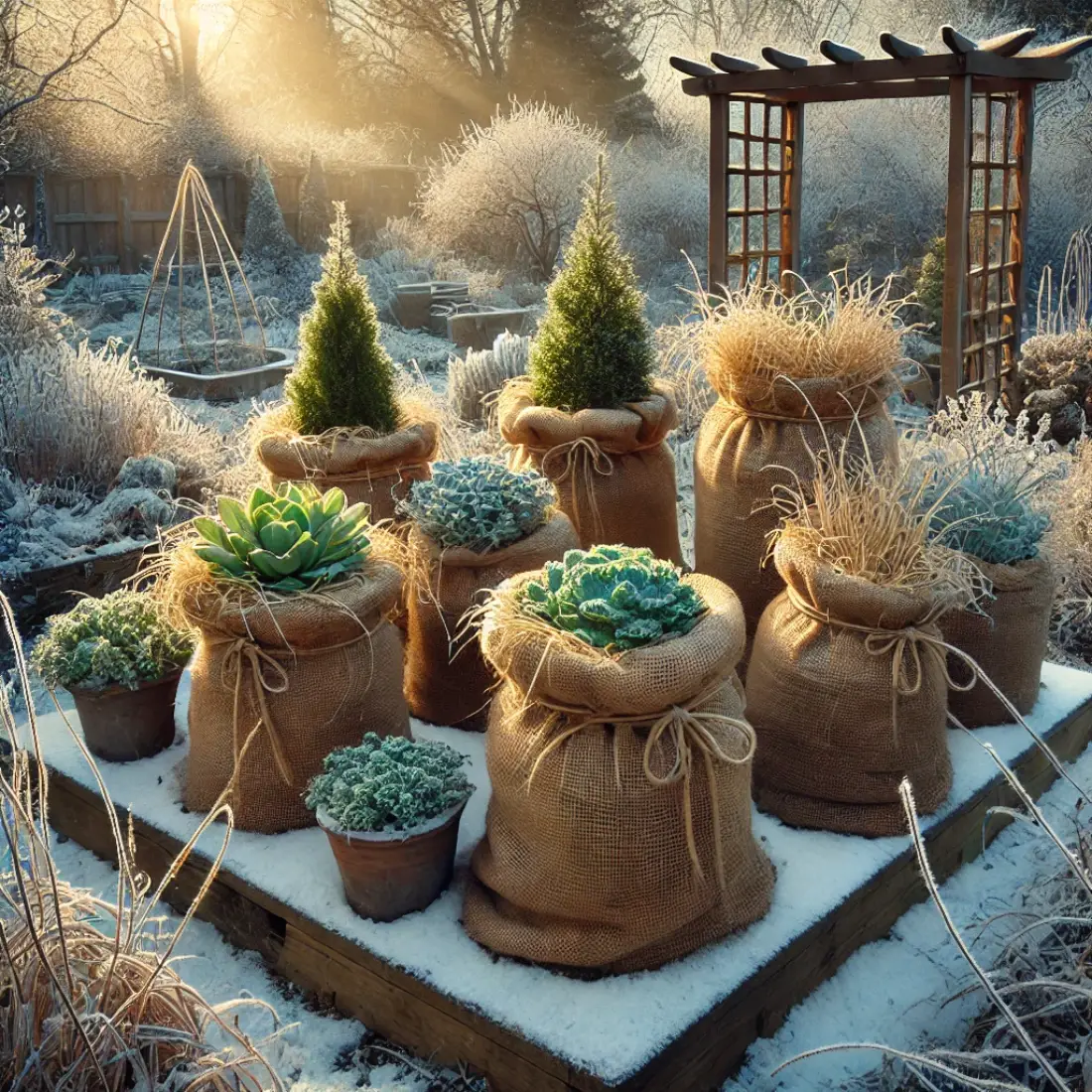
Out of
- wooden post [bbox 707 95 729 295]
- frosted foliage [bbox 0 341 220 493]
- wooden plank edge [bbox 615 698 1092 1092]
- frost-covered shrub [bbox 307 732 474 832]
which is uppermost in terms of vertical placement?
wooden post [bbox 707 95 729 295]

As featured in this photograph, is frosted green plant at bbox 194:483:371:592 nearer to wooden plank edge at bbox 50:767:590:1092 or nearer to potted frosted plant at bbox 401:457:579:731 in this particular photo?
potted frosted plant at bbox 401:457:579:731

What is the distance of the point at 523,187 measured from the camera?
16500 mm

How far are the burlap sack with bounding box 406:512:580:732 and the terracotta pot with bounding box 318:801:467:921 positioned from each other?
591mm

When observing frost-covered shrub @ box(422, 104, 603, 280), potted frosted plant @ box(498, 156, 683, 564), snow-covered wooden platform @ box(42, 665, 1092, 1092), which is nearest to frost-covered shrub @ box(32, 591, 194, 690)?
snow-covered wooden platform @ box(42, 665, 1092, 1092)

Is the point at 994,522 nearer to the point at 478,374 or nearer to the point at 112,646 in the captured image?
the point at 112,646

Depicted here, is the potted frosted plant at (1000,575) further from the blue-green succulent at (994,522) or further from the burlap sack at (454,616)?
the burlap sack at (454,616)

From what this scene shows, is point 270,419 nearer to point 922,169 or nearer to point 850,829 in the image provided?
point 850,829

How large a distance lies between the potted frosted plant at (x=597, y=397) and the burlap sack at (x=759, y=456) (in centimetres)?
22

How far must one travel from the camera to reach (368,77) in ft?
80.6

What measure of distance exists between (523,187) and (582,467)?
45.7 feet

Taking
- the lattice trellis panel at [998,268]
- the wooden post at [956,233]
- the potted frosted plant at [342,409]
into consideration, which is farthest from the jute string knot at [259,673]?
the lattice trellis panel at [998,268]

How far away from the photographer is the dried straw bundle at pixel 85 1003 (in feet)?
5.21

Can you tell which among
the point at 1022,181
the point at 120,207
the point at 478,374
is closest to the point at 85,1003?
the point at 478,374

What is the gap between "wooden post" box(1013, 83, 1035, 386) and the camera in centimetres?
681
